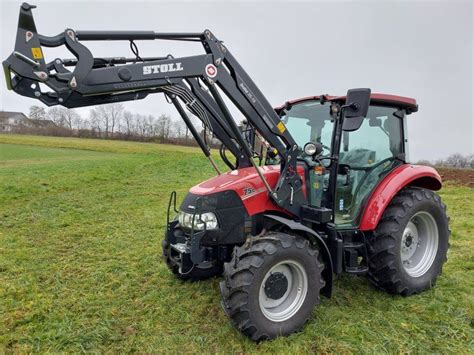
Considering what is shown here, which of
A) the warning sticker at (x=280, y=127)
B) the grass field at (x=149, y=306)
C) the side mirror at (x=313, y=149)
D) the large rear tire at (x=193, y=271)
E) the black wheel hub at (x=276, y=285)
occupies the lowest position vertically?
the grass field at (x=149, y=306)

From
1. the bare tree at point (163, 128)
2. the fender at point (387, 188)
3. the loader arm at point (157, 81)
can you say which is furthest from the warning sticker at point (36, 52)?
the bare tree at point (163, 128)

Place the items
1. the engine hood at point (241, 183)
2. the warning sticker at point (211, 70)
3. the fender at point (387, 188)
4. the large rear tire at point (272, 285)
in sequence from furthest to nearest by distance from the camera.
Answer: the fender at point (387, 188), the engine hood at point (241, 183), the warning sticker at point (211, 70), the large rear tire at point (272, 285)

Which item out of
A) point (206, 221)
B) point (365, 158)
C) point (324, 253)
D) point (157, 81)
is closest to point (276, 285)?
point (324, 253)

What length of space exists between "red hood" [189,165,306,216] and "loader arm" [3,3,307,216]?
117 mm

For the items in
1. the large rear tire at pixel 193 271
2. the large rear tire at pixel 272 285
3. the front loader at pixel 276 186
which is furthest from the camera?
the large rear tire at pixel 193 271

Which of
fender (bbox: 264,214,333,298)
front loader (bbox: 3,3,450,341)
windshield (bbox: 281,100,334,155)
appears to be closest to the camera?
front loader (bbox: 3,3,450,341)

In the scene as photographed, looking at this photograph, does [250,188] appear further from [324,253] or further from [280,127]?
[324,253]

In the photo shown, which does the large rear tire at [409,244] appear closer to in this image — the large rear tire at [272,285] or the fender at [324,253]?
the fender at [324,253]

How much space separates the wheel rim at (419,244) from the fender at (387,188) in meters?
0.48

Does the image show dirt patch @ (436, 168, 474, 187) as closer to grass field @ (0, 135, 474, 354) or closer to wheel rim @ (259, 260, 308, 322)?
grass field @ (0, 135, 474, 354)

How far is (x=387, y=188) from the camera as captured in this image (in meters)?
3.91

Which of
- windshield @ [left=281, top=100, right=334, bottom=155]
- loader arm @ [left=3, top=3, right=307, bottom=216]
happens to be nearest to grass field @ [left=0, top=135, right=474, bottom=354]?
loader arm @ [left=3, top=3, right=307, bottom=216]

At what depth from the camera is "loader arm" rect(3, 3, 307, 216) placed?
2557mm

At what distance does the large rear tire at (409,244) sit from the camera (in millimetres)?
3803
